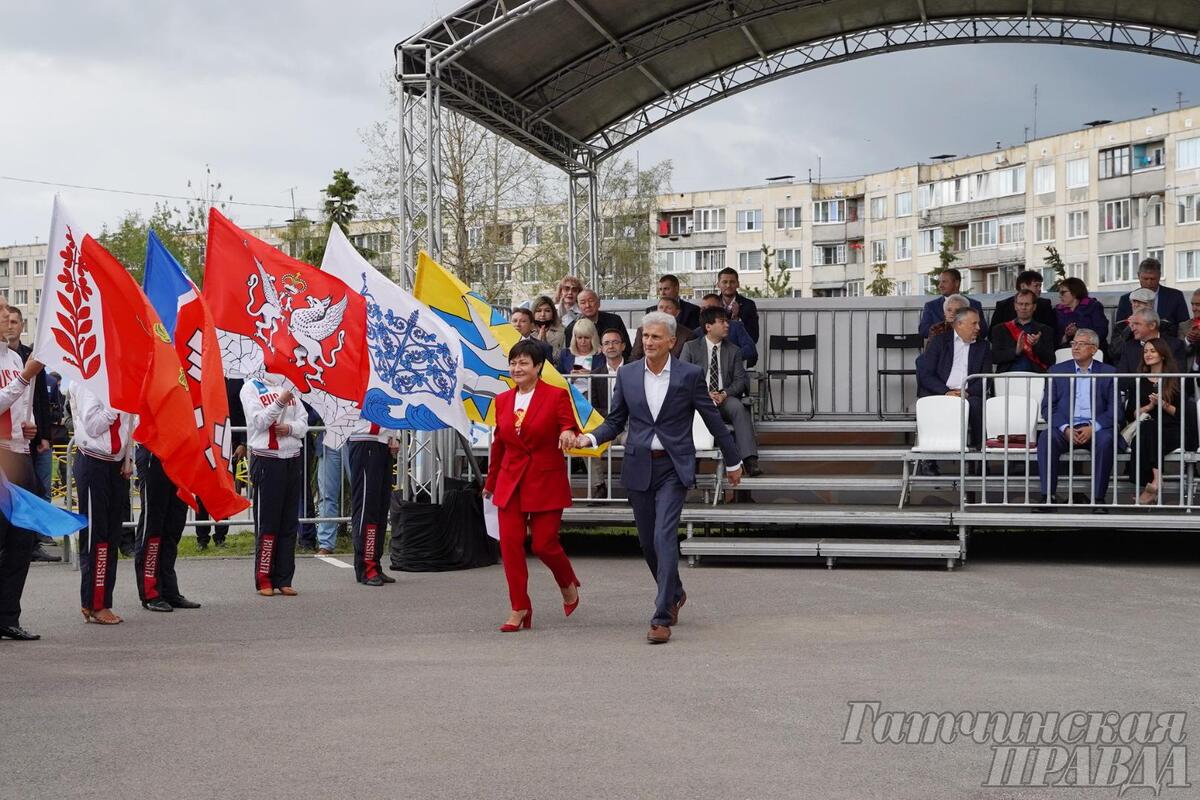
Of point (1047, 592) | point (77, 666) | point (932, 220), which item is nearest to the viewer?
point (77, 666)

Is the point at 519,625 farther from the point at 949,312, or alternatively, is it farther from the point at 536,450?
the point at 949,312

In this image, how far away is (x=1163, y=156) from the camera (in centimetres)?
7150

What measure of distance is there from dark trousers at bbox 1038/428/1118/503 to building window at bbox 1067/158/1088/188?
2668 inches

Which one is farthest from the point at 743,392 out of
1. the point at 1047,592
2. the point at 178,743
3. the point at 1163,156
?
the point at 1163,156

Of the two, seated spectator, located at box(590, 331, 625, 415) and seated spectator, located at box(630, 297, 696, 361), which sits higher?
seated spectator, located at box(630, 297, 696, 361)

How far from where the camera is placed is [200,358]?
35.3 ft

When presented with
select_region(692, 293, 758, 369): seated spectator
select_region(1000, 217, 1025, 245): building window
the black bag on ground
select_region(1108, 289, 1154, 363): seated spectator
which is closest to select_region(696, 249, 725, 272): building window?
select_region(1000, 217, 1025, 245): building window

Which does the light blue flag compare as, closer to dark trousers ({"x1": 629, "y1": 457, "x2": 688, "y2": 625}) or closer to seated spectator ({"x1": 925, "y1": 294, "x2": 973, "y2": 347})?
dark trousers ({"x1": 629, "y1": 457, "x2": 688, "y2": 625})

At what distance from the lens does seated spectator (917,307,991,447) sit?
15.0 metres

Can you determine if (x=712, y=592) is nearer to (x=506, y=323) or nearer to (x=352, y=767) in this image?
(x=506, y=323)

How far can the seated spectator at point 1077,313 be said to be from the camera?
15852 mm

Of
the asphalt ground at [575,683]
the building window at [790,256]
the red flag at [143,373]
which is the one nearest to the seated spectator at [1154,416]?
the asphalt ground at [575,683]

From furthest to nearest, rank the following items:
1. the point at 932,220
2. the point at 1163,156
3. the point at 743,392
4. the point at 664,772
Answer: the point at 932,220
the point at 1163,156
the point at 743,392
the point at 664,772

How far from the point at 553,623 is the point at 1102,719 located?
14.4ft
